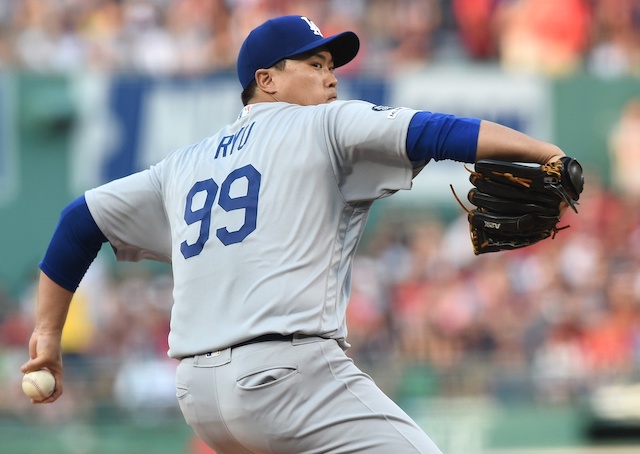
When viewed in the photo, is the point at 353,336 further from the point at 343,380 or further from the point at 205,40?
the point at 343,380

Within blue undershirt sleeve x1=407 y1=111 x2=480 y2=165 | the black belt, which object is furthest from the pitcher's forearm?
blue undershirt sleeve x1=407 y1=111 x2=480 y2=165

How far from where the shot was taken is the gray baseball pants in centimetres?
357

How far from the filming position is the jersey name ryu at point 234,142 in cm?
387

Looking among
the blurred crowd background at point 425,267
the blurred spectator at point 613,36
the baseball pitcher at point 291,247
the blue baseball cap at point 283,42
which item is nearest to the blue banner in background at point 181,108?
the blurred crowd background at point 425,267

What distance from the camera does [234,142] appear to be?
391 centimetres

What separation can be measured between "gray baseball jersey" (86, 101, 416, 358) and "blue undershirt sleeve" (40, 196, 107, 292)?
525mm

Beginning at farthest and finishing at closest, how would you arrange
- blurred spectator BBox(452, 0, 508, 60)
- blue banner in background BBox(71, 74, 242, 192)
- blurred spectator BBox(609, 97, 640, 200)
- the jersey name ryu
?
blurred spectator BBox(452, 0, 508, 60) < blurred spectator BBox(609, 97, 640, 200) < blue banner in background BBox(71, 74, 242, 192) < the jersey name ryu

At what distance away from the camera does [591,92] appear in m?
13.3

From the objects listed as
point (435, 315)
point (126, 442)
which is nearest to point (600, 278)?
point (435, 315)

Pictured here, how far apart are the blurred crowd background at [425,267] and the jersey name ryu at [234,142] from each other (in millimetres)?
5925

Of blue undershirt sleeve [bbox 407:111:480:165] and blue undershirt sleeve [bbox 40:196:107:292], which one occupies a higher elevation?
blue undershirt sleeve [bbox 407:111:480:165]

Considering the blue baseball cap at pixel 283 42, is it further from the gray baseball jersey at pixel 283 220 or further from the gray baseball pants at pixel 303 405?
the gray baseball pants at pixel 303 405

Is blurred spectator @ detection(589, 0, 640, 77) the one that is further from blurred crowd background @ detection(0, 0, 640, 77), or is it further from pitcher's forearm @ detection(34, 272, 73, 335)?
pitcher's forearm @ detection(34, 272, 73, 335)

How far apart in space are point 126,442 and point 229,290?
605 cm
